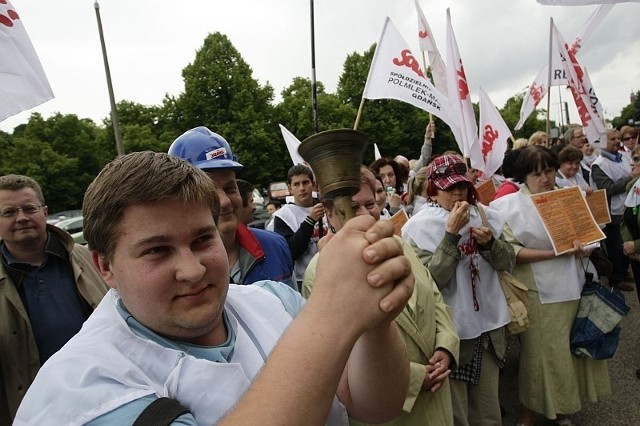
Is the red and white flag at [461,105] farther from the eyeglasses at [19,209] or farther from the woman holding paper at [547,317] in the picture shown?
the eyeglasses at [19,209]

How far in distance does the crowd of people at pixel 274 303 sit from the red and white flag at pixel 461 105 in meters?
0.48

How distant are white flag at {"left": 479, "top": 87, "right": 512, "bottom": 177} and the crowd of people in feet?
2.81

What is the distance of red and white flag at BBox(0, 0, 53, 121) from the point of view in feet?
8.64

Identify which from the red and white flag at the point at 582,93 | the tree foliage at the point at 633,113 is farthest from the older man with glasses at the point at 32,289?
the tree foliage at the point at 633,113

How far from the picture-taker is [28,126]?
30.9 metres

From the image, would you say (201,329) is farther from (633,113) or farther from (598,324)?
(633,113)

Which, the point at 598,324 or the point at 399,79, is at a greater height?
the point at 399,79

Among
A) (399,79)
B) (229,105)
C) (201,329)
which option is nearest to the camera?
(201,329)

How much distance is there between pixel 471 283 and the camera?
10.8 ft

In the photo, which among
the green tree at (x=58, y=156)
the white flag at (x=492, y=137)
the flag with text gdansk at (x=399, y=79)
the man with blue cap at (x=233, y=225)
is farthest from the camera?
the green tree at (x=58, y=156)

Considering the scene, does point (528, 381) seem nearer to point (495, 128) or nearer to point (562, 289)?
point (562, 289)

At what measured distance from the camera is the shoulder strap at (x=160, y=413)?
2.88 ft

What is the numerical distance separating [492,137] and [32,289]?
18.1ft

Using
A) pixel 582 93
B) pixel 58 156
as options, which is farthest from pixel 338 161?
pixel 58 156
